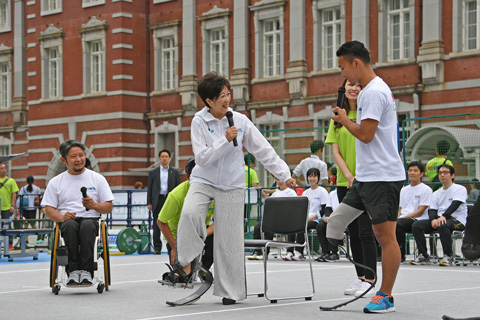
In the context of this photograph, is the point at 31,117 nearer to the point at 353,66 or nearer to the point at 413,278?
the point at 413,278

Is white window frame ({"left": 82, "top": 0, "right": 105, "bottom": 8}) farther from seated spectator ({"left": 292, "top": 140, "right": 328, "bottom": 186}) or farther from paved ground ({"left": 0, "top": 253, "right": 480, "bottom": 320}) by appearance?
paved ground ({"left": 0, "top": 253, "right": 480, "bottom": 320})

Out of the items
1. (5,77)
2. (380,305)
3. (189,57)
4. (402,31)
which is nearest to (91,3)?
(189,57)

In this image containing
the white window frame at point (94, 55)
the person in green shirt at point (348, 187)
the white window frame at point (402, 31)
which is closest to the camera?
the person in green shirt at point (348, 187)

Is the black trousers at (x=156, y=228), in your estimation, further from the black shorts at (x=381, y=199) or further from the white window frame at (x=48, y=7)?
the white window frame at (x=48, y=7)

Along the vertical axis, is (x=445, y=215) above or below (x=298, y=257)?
above

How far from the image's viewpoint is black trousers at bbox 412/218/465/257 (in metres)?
14.4

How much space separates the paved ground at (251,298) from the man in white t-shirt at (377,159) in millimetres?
453

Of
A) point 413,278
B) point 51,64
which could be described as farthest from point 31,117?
point 413,278

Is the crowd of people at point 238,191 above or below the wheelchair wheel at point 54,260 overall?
above

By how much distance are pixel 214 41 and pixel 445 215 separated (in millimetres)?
21592

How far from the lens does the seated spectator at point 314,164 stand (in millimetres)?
17547

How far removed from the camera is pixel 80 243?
10.1 m

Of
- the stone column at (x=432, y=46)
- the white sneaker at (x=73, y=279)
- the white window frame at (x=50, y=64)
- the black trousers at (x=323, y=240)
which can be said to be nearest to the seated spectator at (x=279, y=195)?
the black trousers at (x=323, y=240)

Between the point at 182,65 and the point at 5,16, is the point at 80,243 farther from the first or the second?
the point at 5,16
